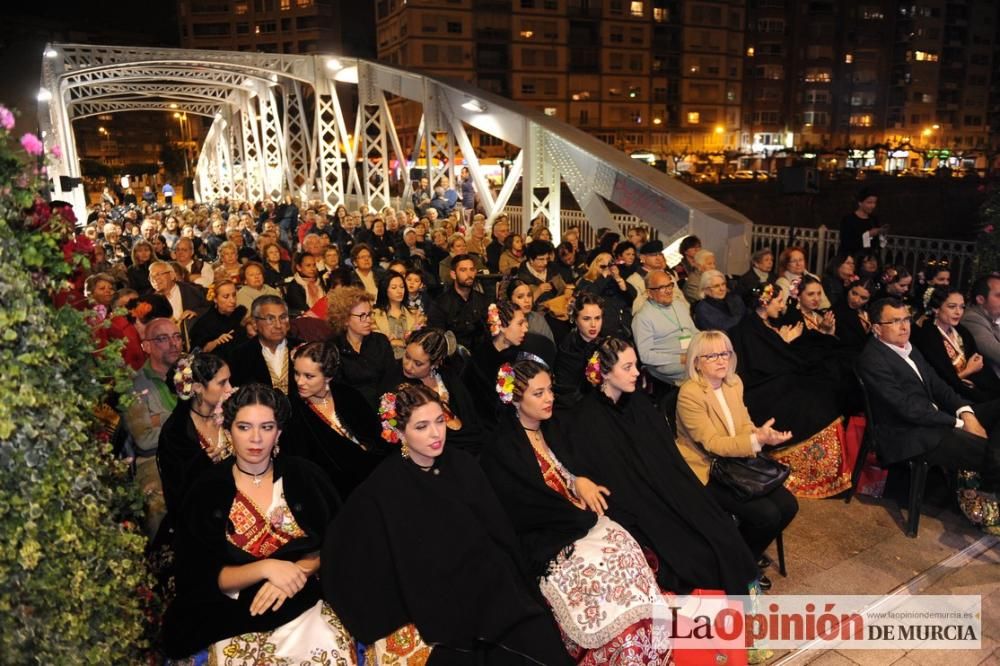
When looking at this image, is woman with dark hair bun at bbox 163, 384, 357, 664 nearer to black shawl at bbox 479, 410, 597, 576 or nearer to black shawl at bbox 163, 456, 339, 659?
black shawl at bbox 163, 456, 339, 659

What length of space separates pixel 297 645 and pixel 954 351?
5.22 m

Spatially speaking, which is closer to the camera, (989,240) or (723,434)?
(723,434)

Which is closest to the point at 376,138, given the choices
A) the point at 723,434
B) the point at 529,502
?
the point at 723,434

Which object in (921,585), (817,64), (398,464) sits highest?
(817,64)

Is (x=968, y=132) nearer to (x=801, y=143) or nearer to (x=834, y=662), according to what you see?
(x=801, y=143)

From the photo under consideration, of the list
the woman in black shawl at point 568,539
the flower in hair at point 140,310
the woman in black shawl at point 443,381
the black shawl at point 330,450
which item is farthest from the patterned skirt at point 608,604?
the flower in hair at point 140,310

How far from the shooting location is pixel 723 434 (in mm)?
4141

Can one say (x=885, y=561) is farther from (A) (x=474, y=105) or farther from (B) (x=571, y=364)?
(A) (x=474, y=105)

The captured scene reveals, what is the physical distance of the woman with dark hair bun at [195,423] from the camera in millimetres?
3615

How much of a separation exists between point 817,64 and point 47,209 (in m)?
80.3

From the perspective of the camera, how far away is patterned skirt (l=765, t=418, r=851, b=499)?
5.34 metres

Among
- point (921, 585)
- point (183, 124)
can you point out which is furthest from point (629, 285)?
point (183, 124)

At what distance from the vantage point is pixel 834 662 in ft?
11.8

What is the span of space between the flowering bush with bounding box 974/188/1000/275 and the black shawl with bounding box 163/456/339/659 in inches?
280
